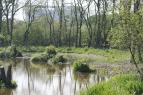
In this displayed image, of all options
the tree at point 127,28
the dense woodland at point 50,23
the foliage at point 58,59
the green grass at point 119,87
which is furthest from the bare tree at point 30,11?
the green grass at point 119,87

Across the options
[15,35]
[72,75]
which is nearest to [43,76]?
[72,75]

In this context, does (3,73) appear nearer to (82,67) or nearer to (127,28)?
(127,28)

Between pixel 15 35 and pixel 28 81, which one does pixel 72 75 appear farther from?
pixel 15 35

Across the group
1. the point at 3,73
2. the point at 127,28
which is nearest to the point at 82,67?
the point at 3,73

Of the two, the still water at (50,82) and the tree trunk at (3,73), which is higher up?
the tree trunk at (3,73)

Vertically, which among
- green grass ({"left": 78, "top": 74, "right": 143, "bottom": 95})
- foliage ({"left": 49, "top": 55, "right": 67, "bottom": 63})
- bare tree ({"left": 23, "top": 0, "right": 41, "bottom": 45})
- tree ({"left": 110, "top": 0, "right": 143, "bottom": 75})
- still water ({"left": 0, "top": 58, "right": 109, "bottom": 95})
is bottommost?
still water ({"left": 0, "top": 58, "right": 109, "bottom": 95})

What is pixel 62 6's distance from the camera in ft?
201

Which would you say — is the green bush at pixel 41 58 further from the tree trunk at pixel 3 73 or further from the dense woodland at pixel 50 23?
the tree trunk at pixel 3 73

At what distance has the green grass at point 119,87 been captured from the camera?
1013 centimetres

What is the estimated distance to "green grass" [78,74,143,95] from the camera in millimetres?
10133

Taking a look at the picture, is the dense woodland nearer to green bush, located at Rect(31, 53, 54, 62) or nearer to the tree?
green bush, located at Rect(31, 53, 54, 62)

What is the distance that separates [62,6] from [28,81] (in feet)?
142

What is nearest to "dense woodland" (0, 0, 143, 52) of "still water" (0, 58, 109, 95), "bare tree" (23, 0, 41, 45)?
"bare tree" (23, 0, 41, 45)

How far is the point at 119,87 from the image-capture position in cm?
1173
